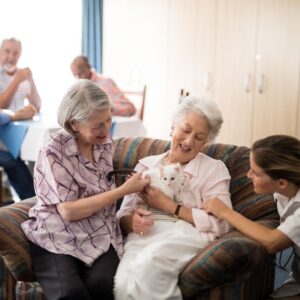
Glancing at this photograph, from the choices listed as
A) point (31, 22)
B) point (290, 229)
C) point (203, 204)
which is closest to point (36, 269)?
point (203, 204)

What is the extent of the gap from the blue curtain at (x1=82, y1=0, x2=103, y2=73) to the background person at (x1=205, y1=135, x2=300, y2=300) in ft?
12.2

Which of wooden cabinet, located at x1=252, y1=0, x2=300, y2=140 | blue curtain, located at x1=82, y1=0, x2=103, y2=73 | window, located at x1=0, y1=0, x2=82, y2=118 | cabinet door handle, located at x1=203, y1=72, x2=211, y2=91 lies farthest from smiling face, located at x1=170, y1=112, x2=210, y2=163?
blue curtain, located at x1=82, y1=0, x2=103, y2=73

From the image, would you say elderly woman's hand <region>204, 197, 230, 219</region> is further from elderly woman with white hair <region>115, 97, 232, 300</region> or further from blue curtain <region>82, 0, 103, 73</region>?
blue curtain <region>82, 0, 103, 73</region>

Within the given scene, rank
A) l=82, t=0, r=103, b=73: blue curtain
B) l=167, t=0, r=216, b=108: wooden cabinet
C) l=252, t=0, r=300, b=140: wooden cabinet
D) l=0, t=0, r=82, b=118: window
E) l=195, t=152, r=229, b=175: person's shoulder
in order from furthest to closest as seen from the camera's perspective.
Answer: l=82, t=0, r=103, b=73: blue curtain < l=0, t=0, r=82, b=118: window < l=167, t=0, r=216, b=108: wooden cabinet < l=252, t=0, r=300, b=140: wooden cabinet < l=195, t=152, r=229, b=175: person's shoulder

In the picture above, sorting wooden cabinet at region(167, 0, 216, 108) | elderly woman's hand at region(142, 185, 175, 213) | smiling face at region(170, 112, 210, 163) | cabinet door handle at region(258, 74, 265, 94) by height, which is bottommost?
elderly woman's hand at region(142, 185, 175, 213)

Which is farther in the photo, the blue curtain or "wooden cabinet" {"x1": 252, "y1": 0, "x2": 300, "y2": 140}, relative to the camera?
the blue curtain

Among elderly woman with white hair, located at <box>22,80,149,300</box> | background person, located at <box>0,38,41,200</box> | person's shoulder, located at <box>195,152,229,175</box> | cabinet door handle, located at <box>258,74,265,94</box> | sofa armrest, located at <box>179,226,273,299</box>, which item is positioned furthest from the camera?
cabinet door handle, located at <box>258,74,265,94</box>

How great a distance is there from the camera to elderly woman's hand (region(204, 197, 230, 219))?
1604 millimetres

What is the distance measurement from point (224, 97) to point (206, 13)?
837mm

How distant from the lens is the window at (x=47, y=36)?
4547 millimetres

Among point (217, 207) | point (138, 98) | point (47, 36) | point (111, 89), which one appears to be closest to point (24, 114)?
point (111, 89)

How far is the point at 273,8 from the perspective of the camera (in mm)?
3910

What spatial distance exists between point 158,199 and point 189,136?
290 mm

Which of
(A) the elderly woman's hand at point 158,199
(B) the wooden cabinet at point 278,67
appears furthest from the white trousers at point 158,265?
(B) the wooden cabinet at point 278,67
